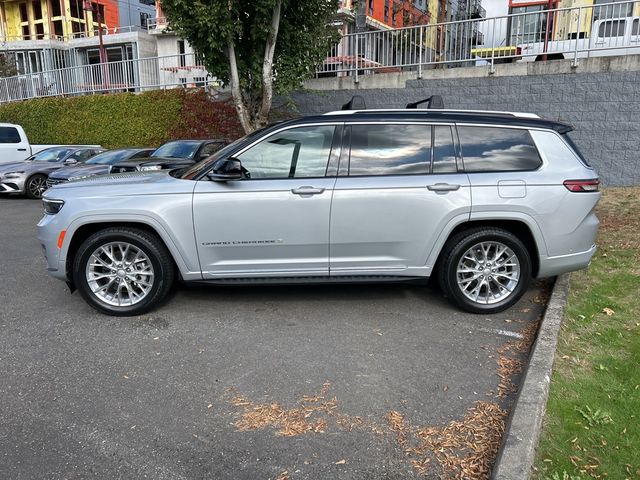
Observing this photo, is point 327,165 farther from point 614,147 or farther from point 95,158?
point 95,158

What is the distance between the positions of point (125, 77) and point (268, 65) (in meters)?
10.0

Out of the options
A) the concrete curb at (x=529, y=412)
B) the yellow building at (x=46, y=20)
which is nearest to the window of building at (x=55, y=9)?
the yellow building at (x=46, y=20)

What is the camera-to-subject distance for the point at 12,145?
1535cm

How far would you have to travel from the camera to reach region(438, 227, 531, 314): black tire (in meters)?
4.50

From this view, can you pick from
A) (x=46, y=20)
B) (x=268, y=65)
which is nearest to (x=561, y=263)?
(x=268, y=65)

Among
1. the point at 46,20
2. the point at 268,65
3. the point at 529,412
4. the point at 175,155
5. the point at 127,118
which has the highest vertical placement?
the point at 46,20

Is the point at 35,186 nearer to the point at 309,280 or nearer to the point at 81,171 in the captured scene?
the point at 81,171

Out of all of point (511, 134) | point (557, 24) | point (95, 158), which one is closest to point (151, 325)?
point (511, 134)

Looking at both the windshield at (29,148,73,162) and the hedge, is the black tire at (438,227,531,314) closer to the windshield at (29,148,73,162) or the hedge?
the hedge

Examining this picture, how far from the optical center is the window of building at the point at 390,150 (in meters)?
4.47

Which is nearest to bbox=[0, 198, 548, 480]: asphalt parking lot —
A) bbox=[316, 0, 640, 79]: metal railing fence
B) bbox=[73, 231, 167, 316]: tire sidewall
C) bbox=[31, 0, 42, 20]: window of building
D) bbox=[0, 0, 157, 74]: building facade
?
bbox=[73, 231, 167, 316]: tire sidewall

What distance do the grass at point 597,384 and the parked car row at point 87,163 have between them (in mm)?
7064

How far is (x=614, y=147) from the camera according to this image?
34.7 feet

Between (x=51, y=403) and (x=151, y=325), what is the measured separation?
1.25m
